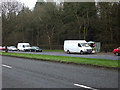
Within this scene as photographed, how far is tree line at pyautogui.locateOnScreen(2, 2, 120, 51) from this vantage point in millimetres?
36281

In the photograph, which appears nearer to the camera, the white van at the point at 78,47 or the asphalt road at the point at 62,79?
the asphalt road at the point at 62,79

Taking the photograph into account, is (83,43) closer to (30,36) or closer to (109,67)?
(109,67)

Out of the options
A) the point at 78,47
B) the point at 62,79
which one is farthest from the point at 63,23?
the point at 62,79

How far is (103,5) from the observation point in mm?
37812

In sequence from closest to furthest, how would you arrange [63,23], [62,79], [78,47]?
1. [62,79]
2. [78,47]
3. [63,23]

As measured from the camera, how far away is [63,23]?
169 feet

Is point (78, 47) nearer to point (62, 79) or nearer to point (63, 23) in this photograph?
point (63, 23)

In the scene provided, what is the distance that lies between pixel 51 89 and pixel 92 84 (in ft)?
5.86

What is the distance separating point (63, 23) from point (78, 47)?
20858 mm

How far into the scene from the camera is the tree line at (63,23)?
119ft

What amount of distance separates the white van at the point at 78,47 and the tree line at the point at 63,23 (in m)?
7.00

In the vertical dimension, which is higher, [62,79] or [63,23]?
[63,23]

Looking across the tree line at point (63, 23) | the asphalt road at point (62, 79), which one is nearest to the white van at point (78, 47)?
the tree line at point (63, 23)

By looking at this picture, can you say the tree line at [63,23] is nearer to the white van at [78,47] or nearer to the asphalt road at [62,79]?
the white van at [78,47]
